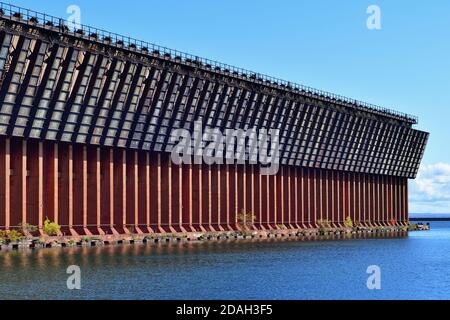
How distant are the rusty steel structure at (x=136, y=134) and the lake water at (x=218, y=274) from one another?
1596 centimetres

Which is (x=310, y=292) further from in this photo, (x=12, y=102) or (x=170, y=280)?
(x=12, y=102)

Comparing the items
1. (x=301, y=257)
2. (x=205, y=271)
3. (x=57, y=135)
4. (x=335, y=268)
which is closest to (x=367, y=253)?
(x=301, y=257)

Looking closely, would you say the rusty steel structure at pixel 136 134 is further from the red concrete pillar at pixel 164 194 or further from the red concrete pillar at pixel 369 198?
the red concrete pillar at pixel 369 198

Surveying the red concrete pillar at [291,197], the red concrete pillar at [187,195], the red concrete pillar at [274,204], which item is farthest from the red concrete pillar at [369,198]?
the red concrete pillar at [187,195]

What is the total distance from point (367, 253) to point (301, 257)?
13.1 m

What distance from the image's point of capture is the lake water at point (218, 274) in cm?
5309

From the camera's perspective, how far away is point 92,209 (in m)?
113

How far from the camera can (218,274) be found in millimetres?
65625

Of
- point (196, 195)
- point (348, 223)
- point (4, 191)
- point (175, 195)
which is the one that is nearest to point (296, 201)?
point (348, 223)

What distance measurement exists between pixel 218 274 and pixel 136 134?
5479 centimetres

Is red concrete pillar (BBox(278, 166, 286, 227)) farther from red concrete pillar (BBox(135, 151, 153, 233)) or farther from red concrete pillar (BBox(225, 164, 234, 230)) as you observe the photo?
red concrete pillar (BBox(135, 151, 153, 233))

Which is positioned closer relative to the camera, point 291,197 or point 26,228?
point 26,228

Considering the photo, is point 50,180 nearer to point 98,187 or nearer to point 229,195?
point 98,187

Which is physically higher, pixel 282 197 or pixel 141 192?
pixel 141 192
